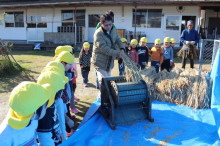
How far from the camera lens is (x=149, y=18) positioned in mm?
14383

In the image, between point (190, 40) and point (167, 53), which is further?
point (190, 40)

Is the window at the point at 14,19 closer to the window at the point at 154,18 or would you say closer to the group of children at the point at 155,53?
the window at the point at 154,18

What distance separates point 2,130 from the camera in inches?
63.4

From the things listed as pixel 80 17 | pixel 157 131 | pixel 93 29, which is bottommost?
pixel 157 131

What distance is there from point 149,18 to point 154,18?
14.5 inches

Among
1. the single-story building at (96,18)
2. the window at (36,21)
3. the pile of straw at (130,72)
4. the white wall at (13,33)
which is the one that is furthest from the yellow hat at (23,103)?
the white wall at (13,33)

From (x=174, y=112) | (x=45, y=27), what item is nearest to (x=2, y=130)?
(x=174, y=112)

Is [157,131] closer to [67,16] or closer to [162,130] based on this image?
[162,130]

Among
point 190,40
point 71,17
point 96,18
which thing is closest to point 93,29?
point 96,18

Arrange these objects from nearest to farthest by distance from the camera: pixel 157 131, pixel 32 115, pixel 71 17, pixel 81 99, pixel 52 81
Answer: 1. pixel 32 115
2. pixel 52 81
3. pixel 157 131
4. pixel 81 99
5. pixel 71 17

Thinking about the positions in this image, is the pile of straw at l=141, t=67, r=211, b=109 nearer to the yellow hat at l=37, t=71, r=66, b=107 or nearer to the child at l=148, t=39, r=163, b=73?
the child at l=148, t=39, r=163, b=73

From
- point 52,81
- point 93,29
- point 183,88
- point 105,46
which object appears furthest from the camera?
point 93,29

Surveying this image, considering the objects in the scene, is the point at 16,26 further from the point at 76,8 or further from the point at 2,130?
the point at 2,130

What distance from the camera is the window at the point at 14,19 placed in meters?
17.6
